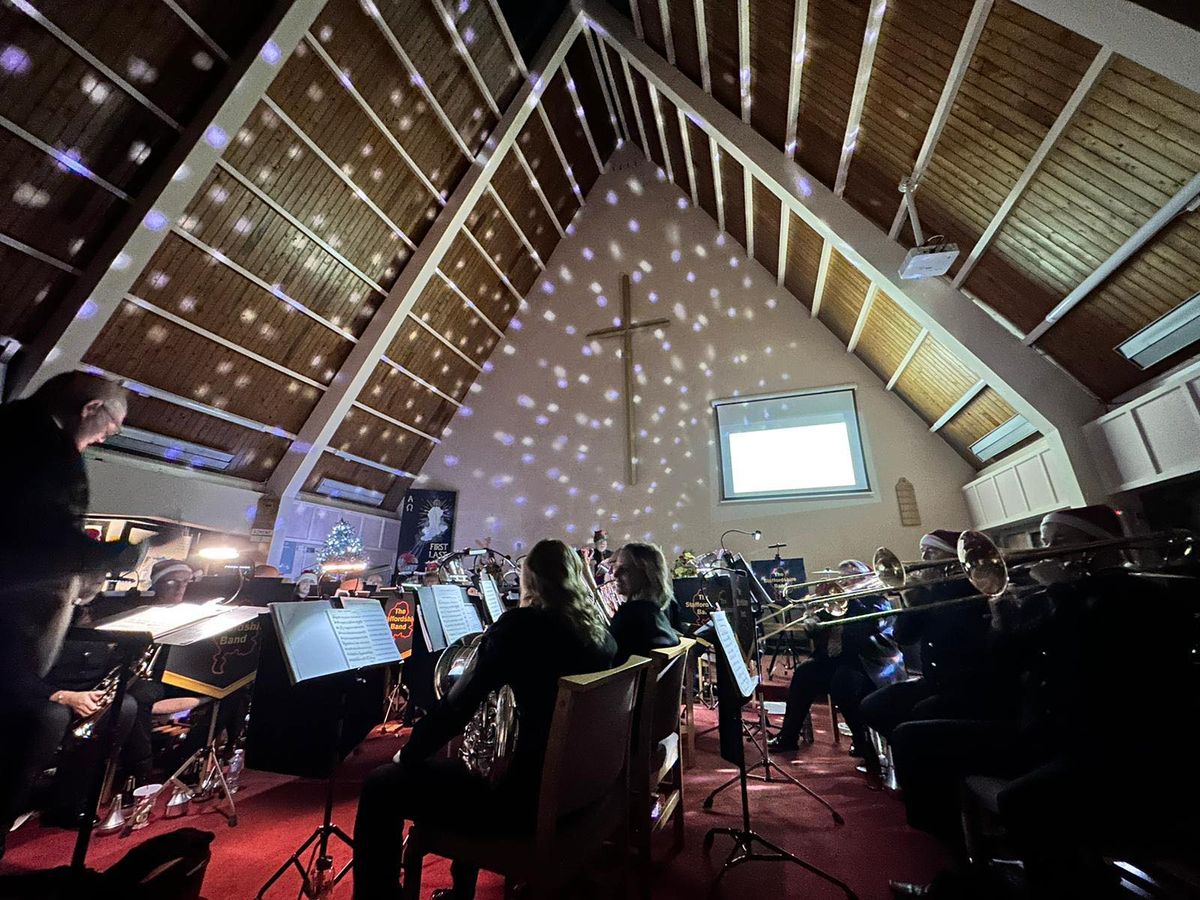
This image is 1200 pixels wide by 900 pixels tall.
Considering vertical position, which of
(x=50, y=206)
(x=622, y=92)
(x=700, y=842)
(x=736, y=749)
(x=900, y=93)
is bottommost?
(x=700, y=842)

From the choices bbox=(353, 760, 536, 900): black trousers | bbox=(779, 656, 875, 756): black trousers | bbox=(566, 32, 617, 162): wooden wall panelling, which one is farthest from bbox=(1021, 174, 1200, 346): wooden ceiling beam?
bbox=(566, 32, 617, 162): wooden wall panelling

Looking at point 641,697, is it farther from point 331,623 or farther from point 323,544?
point 323,544

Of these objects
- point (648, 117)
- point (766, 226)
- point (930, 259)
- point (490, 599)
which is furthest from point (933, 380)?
point (648, 117)

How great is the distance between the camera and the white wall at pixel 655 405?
736 centimetres

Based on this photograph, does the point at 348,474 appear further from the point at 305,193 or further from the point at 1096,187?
the point at 1096,187

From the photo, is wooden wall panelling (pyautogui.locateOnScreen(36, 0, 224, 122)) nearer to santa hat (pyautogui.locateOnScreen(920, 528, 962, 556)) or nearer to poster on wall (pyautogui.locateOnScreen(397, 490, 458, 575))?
poster on wall (pyautogui.locateOnScreen(397, 490, 458, 575))

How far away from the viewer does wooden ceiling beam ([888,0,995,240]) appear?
10.8ft

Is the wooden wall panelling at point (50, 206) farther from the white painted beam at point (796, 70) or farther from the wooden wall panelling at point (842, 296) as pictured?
the wooden wall panelling at point (842, 296)

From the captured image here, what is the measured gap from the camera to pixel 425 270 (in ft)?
24.1

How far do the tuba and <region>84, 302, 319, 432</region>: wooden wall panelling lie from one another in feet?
21.1

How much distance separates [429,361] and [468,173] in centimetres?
299

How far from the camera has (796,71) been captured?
4820 mm

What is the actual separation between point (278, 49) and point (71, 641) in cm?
543

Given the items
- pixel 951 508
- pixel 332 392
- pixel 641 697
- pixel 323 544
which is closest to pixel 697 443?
pixel 951 508
